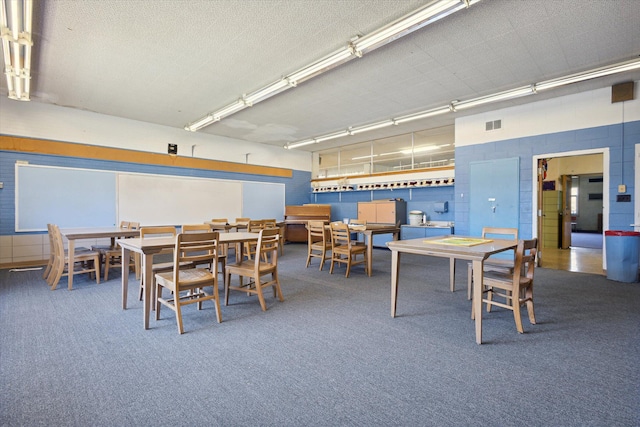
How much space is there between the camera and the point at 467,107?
634cm

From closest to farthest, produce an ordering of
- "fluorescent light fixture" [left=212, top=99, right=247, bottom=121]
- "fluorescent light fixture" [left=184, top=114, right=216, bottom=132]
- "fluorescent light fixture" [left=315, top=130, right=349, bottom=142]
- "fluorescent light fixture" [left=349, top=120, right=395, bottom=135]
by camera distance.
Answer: "fluorescent light fixture" [left=212, top=99, right=247, bottom=121] < "fluorescent light fixture" [left=184, top=114, right=216, bottom=132] < "fluorescent light fixture" [left=349, top=120, right=395, bottom=135] < "fluorescent light fixture" [left=315, top=130, right=349, bottom=142]

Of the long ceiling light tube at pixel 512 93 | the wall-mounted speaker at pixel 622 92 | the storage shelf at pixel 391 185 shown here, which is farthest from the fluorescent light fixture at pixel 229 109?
the wall-mounted speaker at pixel 622 92

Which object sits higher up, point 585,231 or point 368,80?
point 368,80

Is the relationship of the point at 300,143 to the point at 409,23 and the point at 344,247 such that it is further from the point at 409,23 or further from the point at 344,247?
the point at 409,23

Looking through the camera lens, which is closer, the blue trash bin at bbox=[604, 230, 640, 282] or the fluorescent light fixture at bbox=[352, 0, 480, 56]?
the fluorescent light fixture at bbox=[352, 0, 480, 56]

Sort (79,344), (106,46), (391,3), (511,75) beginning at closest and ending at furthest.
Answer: (79,344) < (391,3) < (106,46) < (511,75)

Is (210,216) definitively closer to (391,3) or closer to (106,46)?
(106,46)

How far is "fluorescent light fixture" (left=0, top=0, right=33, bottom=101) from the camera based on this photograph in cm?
322

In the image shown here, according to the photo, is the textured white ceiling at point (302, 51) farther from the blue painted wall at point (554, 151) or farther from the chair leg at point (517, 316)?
the chair leg at point (517, 316)

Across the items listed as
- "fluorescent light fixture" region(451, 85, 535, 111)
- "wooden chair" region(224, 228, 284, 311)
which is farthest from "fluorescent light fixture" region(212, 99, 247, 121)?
"fluorescent light fixture" region(451, 85, 535, 111)

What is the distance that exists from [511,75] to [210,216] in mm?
7847

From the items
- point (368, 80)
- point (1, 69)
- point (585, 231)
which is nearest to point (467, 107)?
point (368, 80)

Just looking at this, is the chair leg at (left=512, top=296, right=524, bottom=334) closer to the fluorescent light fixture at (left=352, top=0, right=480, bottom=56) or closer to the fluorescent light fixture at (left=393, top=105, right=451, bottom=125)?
the fluorescent light fixture at (left=352, top=0, right=480, bottom=56)

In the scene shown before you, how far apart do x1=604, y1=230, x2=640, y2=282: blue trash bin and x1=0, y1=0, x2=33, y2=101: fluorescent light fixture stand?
835 cm
